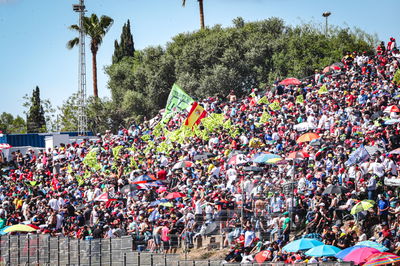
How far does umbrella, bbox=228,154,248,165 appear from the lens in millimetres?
27013

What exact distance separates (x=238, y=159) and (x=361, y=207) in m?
8.16

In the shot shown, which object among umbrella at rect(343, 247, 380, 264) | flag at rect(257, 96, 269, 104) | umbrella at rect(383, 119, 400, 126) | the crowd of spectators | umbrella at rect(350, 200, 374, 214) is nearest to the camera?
umbrella at rect(343, 247, 380, 264)

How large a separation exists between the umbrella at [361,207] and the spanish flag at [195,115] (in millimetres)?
15726

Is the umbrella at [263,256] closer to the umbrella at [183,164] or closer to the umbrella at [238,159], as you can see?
the umbrella at [238,159]

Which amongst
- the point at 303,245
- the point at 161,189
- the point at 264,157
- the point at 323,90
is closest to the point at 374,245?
the point at 303,245

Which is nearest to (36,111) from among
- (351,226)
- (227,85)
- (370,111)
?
(227,85)

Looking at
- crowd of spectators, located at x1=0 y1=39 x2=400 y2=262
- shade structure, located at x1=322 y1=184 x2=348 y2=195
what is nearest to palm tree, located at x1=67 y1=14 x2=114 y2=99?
crowd of spectators, located at x1=0 y1=39 x2=400 y2=262

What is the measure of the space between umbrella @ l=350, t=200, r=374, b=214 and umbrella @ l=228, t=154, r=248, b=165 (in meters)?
7.73

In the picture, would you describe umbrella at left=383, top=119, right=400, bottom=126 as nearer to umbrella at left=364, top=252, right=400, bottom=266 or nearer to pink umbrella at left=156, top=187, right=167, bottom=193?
pink umbrella at left=156, top=187, right=167, bottom=193

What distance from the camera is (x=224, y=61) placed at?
197ft

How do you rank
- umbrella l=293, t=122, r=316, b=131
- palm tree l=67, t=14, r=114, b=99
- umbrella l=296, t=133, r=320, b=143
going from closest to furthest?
umbrella l=296, t=133, r=320, b=143
umbrella l=293, t=122, r=316, b=131
palm tree l=67, t=14, r=114, b=99

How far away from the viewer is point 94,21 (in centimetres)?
6869

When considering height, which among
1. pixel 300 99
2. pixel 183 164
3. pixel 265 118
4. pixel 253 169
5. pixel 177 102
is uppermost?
pixel 177 102

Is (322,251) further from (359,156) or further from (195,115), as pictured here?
(195,115)
